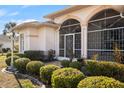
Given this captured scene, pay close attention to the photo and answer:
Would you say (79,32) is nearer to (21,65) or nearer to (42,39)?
(42,39)

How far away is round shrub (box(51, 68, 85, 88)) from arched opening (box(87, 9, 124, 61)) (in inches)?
273

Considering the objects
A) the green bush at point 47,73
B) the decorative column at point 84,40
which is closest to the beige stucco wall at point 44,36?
the decorative column at point 84,40

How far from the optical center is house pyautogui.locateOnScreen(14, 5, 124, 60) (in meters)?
14.9

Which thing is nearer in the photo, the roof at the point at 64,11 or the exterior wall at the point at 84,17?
the exterior wall at the point at 84,17

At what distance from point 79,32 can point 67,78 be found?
399 inches

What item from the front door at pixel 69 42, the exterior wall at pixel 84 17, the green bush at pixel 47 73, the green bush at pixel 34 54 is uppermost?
the exterior wall at pixel 84 17

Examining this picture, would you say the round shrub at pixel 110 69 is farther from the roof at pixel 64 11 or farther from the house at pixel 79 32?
the roof at pixel 64 11

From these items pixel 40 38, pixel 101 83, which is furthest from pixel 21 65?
pixel 101 83

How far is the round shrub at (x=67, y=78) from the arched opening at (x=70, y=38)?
890cm

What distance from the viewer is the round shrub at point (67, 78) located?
7.91m

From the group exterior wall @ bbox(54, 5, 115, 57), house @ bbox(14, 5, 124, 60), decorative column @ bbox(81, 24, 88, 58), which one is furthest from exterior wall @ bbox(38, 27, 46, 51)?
decorative column @ bbox(81, 24, 88, 58)

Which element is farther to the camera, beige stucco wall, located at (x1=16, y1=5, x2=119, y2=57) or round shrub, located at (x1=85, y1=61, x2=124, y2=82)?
beige stucco wall, located at (x1=16, y1=5, x2=119, y2=57)

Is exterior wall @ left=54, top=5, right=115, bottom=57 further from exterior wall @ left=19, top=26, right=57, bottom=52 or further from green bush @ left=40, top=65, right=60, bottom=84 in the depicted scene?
green bush @ left=40, top=65, right=60, bottom=84
